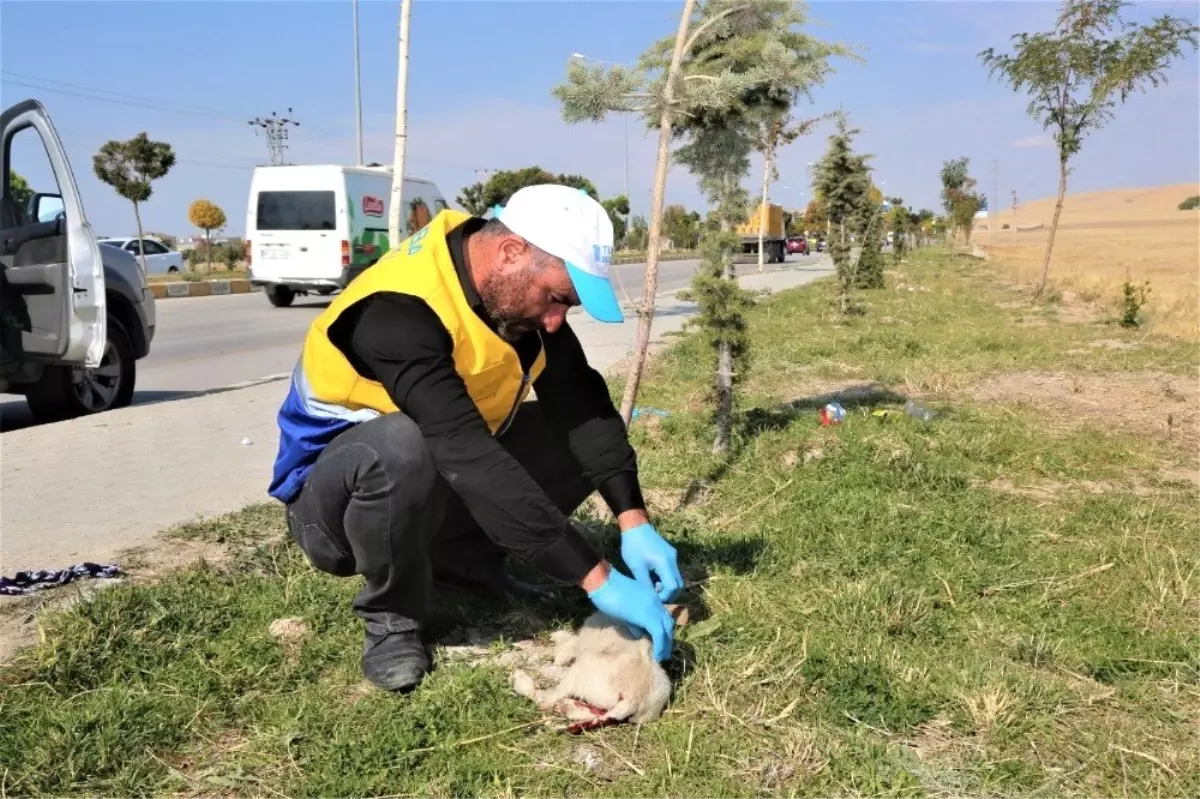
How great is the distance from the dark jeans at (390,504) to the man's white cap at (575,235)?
572mm

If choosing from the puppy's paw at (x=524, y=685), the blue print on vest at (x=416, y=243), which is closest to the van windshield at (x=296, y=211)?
the blue print on vest at (x=416, y=243)

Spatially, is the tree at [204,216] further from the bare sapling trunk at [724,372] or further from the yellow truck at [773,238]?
the bare sapling trunk at [724,372]

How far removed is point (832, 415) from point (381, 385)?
3724 millimetres

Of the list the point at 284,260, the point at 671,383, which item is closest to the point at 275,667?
the point at 671,383

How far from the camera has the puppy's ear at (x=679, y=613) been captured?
2996 millimetres

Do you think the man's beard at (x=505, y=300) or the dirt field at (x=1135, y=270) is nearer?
the man's beard at (x=505, y=300)

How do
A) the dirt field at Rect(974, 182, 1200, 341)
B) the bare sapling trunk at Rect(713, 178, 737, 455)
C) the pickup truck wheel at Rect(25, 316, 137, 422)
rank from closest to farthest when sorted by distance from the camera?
the bare sapling trunk at Rect(713, 178, 737, 455) → the pickup truck wheel at Rect(25, 316, 137, 422) → the dirt field at Rect(974, 182, 1200, 341)

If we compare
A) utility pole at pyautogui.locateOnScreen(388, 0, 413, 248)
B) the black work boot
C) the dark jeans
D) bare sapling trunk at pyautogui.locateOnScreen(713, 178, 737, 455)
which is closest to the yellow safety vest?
the dark jeans

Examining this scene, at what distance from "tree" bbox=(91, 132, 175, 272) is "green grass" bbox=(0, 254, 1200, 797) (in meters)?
24.2

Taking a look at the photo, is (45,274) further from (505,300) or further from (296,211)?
(296,211)

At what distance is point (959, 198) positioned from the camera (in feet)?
146

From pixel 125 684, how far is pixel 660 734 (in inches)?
58.4

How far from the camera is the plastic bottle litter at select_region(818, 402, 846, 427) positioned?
577 cm

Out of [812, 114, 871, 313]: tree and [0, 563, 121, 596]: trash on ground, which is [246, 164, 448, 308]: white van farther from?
[0, 563, 121, 596]: trash on ground
